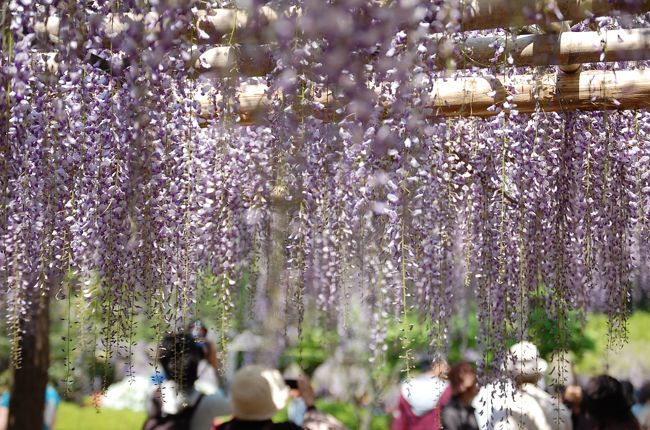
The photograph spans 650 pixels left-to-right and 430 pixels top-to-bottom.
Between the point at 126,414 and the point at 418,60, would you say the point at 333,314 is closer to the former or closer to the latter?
the point at 126,414

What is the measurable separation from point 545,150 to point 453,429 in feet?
4.22

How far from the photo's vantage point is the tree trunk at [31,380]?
21.2 ft

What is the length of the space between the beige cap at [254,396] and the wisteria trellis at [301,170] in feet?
1.96

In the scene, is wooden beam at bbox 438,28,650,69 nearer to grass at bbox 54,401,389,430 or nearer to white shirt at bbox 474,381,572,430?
white shirt at bbox 474,381,572,430

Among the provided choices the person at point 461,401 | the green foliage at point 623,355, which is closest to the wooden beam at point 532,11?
the person at point 461,401

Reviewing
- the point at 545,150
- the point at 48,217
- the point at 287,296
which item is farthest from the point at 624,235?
the point at 48,217

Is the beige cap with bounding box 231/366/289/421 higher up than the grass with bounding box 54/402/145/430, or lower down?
higher up

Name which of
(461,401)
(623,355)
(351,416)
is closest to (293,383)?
(461,401)

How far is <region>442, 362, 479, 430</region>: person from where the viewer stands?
394cm

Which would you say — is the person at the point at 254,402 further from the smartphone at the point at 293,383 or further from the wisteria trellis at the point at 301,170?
the smartphone at the point at 293,383

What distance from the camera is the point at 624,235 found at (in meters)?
4.43

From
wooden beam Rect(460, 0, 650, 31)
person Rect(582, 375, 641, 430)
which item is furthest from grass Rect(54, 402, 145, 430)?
wooden beam Rect(460, 0, 650, 31)

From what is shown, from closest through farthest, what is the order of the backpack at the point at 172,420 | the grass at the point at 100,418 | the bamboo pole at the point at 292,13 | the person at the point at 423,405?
the bamboo pole at the point at 292,13 < the backpack at the point at 172,420 < the person at the point at 423,405 < the grass at the point at 100,418

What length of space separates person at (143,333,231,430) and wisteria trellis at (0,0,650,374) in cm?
18
